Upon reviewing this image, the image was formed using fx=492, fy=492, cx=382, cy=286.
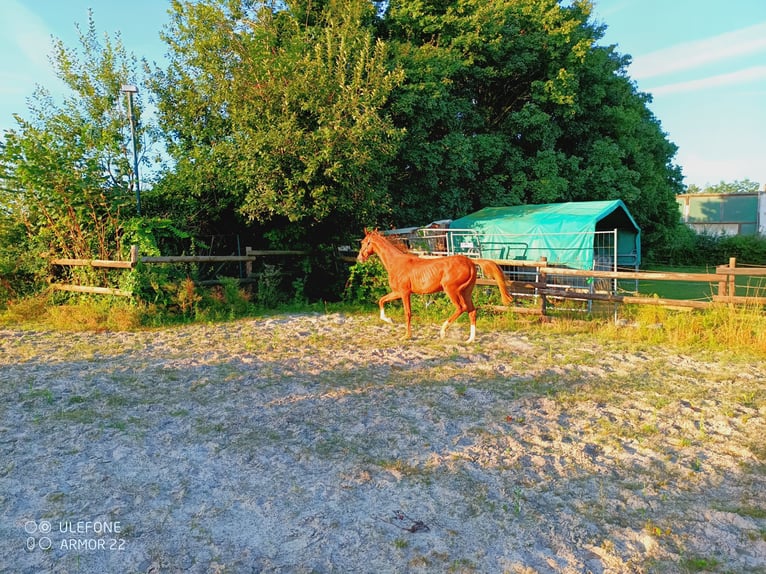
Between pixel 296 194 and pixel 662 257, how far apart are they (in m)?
26.6

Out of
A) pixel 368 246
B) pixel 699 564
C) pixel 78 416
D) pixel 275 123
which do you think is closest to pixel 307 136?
pixel 275 123

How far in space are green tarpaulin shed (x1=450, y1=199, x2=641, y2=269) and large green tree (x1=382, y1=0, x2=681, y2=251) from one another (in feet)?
5.56

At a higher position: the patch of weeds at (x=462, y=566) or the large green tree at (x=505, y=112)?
the large green tree at (x=505, y=112)

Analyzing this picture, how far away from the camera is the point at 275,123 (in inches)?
420

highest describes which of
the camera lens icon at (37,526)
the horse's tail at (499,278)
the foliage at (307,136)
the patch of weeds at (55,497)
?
the foliage at (307,136)

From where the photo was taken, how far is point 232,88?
11.0 metres

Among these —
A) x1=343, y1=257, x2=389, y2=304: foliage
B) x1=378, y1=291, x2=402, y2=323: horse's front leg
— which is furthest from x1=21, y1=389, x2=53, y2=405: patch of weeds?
x1=343, y1=257, x2=389, y2=304: foliage

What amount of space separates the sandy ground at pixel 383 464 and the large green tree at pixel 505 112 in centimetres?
980

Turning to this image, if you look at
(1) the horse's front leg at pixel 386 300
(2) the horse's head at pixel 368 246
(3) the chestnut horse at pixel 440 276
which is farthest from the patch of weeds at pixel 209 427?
(2) the horse's head at pixel 368 246

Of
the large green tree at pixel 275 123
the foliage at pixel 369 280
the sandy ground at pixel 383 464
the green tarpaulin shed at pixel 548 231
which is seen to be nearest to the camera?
the sandy ground at pixel 383 464

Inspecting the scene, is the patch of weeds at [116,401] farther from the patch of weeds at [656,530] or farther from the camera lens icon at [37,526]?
the patch of weeds at [656,530]

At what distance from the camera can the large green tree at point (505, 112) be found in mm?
14828

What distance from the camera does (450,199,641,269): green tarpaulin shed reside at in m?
13.0

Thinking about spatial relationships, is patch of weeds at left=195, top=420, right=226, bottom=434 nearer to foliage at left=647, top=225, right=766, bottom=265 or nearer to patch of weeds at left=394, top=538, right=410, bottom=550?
patch of weeds at left=394, top=538, right=410, bottom=550
